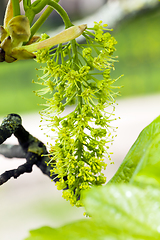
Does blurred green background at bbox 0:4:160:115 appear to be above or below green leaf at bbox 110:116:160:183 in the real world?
above

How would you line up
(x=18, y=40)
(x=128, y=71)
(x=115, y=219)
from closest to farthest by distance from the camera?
(x=115, y=219)
(x=18, y=40)
(x=128, y=71)

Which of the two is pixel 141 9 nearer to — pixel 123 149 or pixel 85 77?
pixel 85 77

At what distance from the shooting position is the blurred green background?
2.59 m

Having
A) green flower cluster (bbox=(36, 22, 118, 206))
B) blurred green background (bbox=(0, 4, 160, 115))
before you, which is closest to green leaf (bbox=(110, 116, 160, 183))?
green flower cluster (bbox=(36, 22, 118, 206))

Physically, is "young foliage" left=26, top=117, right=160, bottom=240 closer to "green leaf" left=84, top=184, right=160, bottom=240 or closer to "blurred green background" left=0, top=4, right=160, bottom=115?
"green leaf" left=84, top=184, right=160, bottom=240

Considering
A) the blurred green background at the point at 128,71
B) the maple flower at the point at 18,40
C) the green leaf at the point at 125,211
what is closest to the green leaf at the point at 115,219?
the green leaf at the point at 125,211

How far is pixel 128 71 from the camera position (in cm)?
270

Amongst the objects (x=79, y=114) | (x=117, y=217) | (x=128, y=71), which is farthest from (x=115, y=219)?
(x=128, y=71)

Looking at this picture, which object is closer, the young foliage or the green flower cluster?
the young foliage

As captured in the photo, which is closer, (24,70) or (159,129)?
(159,129)

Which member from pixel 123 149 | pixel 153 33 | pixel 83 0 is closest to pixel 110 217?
pixel 123 149

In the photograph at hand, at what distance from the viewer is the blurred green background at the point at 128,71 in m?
2.59

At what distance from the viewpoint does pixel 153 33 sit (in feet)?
8.98

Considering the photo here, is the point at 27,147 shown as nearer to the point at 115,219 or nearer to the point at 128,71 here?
the point at 115,219
